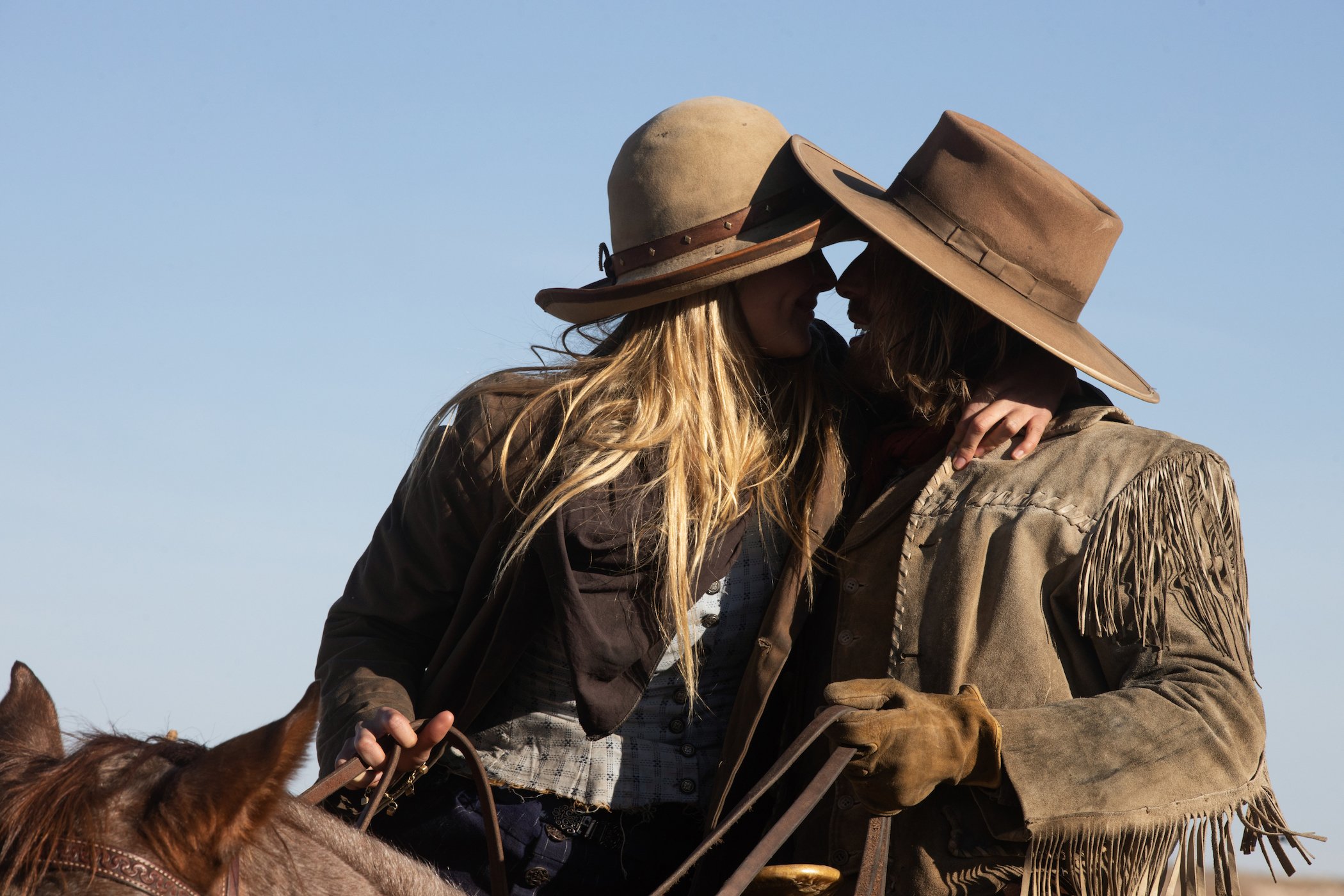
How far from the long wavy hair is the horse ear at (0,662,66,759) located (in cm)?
114

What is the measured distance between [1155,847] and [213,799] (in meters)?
1.72

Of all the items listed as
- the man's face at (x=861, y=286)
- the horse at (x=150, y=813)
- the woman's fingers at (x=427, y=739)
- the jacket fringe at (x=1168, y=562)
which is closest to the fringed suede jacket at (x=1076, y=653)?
the jacket fringe at (x=1168, y=562)

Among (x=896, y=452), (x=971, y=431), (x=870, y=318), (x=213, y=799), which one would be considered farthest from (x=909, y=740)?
(x=213, y=799)

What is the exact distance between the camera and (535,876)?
2.75 metres

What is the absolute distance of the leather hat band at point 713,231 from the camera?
119 inches

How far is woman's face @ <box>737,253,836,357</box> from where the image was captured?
10.2ft

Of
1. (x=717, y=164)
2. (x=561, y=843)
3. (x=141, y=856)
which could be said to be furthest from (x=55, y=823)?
(x=717, y=164)

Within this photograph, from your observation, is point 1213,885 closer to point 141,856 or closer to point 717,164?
point 717,164

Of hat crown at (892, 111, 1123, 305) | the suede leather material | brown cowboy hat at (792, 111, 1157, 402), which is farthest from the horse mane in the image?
hat crown at (892, 111, 1123, 305)

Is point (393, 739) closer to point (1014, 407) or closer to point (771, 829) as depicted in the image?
point (771, 829)

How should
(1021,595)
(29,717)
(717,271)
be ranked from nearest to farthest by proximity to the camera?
(29,717) < (1021,595) < (717,271)

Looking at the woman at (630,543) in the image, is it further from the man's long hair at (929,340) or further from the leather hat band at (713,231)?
the man's long hair at (929,340)

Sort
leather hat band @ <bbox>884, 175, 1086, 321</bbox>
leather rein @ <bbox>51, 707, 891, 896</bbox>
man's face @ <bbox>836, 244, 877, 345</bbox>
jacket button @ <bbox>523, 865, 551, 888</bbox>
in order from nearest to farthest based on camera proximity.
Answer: leather rein @ <bbox>51, 707, 891, 896</bbox>
jacket button @ <bbox>523, 865, 551, 888</bbox>
leather hat band @ <bbox>884, 175, 1086, 321</bbox>
man's face @ <bbox>836, 244, 877, 345</bbox>

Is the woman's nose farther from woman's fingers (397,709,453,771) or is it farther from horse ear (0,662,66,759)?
horse ear (0,662,66,759)
